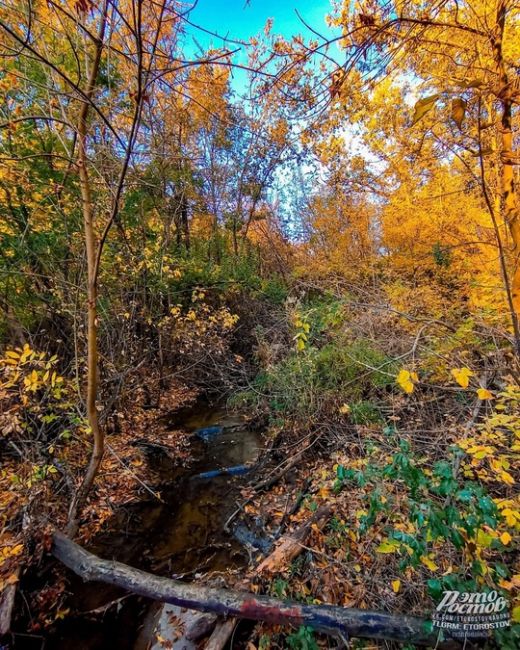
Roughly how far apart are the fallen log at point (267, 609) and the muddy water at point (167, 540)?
46 centimetres

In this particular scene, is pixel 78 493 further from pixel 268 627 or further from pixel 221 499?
pixel 268 627

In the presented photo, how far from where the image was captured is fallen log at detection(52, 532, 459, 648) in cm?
184

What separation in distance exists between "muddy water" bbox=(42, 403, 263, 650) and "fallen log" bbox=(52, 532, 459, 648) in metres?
0.46

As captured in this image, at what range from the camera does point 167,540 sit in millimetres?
3564

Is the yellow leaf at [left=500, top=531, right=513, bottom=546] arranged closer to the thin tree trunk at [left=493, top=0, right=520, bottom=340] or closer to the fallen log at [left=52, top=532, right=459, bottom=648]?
the fallen log at [left=52, top=532, right=459, bottom=648]

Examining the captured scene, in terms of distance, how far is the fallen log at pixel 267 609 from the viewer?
1.84m

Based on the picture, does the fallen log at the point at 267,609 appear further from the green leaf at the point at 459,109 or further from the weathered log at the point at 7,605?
the green leaf at the point at 459,109

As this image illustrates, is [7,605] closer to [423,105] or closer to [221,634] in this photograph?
[221,634]

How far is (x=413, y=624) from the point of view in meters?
1.82

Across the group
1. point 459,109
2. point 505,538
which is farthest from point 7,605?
point 459,109

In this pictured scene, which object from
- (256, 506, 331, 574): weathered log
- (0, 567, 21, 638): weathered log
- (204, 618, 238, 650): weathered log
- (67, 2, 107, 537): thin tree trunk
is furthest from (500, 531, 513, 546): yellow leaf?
(0, 567, 21, 638): weathered log

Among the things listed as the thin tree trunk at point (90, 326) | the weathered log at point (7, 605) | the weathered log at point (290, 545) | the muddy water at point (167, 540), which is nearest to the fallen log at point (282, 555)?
the weathered log at point (290, 545)

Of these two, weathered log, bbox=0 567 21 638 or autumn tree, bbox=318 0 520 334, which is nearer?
autumn tree, bbox=318 0 520 334

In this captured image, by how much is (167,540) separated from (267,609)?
1981mm
